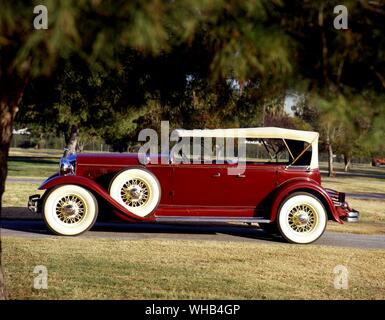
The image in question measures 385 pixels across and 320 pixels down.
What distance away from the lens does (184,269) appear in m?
6.57

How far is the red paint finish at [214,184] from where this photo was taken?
914cm

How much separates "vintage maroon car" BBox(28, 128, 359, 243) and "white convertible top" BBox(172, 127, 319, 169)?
0.02 meters

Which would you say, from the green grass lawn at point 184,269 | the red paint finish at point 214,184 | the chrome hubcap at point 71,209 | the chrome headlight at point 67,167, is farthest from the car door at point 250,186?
the chrome headlight at point 67,167

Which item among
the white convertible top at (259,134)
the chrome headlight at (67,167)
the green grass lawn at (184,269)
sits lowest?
the green grass lawn at (184,269)

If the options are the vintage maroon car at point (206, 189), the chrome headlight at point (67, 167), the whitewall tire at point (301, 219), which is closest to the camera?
the vintage maroon car at point (206, 189)

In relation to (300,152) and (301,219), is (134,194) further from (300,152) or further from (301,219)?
(300,152)

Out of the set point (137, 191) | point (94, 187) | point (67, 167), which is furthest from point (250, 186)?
point (67, 167)

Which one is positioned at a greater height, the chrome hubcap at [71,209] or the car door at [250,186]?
the car door at [250,186]

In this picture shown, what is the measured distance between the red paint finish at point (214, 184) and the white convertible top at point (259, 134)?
0.50 m

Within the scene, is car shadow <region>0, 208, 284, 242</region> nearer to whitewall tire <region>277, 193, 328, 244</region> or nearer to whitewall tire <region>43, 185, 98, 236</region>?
whitewall tire <region>43, 185, 98, 236</region>

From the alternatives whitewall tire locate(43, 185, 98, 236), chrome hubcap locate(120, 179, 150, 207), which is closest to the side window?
chrome hubcap locate(120, 179, 150, 207)

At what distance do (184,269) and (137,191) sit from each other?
252 centimetres

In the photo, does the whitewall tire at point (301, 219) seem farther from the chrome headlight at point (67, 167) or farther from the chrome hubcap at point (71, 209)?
the chrome headlight at point (67, 167)
